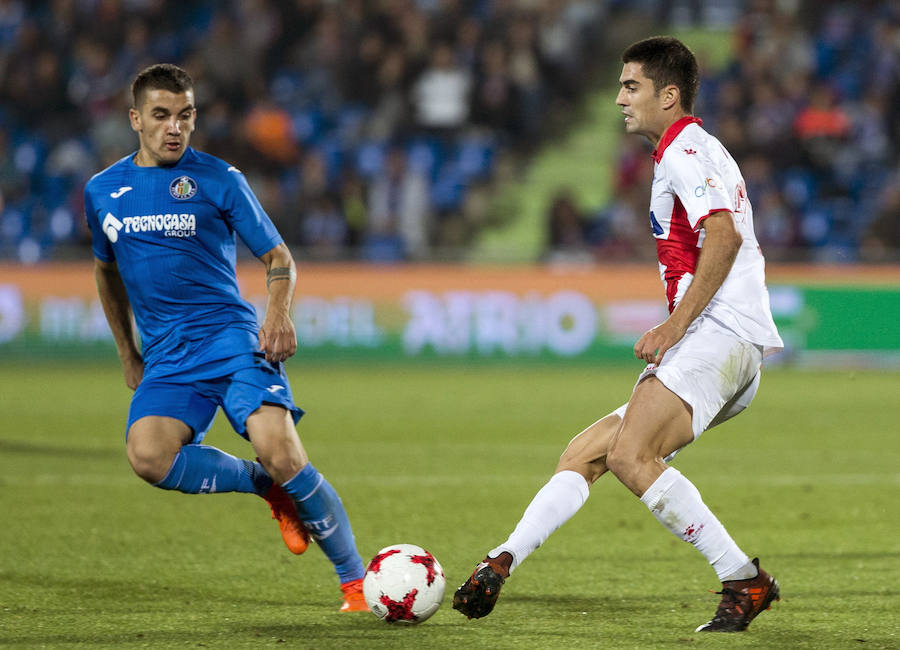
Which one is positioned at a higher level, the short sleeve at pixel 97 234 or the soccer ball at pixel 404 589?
the short sleeve at pixel 97 234

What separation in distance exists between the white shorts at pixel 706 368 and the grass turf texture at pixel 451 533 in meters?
0.75

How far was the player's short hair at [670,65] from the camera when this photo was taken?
453 centimetres

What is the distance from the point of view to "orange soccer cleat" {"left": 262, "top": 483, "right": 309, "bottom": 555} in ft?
16.8

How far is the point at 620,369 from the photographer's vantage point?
1547 cm

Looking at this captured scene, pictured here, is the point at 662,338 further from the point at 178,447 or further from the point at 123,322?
the point at 123,322

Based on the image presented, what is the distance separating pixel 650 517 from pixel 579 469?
2478 mm

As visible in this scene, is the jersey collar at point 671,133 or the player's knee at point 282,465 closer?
the jersey collar at point 671,133

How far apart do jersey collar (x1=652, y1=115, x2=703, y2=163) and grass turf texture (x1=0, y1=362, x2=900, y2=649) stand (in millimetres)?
1576

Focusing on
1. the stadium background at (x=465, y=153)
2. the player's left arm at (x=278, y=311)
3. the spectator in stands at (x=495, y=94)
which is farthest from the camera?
the spectator in stands at (x=495, y=94)

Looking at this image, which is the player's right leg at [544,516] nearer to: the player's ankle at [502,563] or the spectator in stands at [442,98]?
the player's ankle at [502,563]

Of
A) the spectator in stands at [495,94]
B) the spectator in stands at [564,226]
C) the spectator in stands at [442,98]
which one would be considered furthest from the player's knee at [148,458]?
the spectator in stands at [495,94]

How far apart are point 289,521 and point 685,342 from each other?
166cm

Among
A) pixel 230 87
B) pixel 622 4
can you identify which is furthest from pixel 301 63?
pixel 622 4

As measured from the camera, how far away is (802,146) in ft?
57.8
